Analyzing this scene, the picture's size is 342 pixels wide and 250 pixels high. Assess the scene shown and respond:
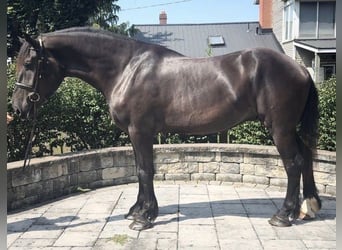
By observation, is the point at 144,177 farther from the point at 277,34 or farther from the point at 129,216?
the point at 277,34

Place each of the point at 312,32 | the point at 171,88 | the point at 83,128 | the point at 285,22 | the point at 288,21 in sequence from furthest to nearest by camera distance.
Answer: the point at 285,22 → the point at 288,21 → the point at 312,32 → the point at 83,128 → the point at 171,88

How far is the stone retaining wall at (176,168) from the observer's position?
4.89 m

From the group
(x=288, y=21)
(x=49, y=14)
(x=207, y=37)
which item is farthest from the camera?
(x=207, y=37)

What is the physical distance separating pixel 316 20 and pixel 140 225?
16508 mm

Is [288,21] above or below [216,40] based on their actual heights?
above

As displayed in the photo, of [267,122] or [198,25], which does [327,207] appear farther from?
[198,25]

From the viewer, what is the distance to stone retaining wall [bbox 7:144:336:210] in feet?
16.1

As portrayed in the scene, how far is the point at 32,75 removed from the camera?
3660 millimetres

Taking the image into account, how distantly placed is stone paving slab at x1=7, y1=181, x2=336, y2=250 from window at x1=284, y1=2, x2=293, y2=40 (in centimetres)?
1521

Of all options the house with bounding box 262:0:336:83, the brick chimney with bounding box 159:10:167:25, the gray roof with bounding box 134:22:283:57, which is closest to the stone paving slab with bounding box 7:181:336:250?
the house with bounding box 262:0:336:83

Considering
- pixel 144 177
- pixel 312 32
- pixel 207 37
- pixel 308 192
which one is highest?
pixel 207 37

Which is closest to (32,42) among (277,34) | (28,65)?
(28,65)

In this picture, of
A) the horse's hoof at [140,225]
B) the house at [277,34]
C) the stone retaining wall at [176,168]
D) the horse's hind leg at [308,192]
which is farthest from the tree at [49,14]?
the horse's hind leg at [308,192]

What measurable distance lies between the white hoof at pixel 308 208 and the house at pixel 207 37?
17.1 meters
